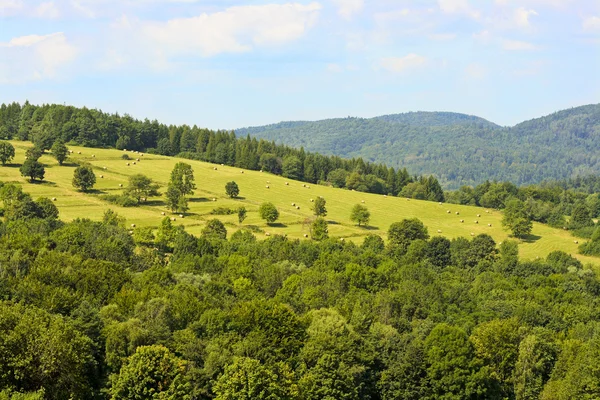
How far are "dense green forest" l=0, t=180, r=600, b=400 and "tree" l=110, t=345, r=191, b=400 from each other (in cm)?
13

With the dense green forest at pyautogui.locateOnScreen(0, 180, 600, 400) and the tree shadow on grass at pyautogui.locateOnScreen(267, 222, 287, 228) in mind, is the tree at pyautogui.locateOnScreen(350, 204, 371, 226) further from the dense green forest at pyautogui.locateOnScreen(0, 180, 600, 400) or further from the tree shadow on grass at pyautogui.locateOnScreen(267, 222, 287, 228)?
the dense green forest at pyautogui.locateOnScreen(0, 180, 600, 400)

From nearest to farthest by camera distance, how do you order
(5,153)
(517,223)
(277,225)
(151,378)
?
(151,378), (277,225), (517,223), (5,153)

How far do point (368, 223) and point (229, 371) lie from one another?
351ft

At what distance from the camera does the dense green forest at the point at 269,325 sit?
57.6 meters

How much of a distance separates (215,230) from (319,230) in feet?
67.3

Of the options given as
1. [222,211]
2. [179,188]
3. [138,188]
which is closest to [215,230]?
[222,211]

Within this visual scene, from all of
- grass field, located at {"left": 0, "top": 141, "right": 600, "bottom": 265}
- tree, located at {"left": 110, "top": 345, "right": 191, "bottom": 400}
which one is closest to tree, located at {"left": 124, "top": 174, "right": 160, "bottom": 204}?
grass field, located at {"left": 0, "top": 141, "right": 600, "bottom": 265}

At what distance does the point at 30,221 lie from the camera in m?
117

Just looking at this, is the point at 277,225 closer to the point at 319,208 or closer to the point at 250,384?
the point at 319,208

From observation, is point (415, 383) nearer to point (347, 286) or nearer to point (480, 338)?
point (480, 338)

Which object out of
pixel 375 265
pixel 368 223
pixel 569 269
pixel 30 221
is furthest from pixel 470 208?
pixel 30 221

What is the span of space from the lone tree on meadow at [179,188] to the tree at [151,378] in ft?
301

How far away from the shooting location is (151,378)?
57.1 meters

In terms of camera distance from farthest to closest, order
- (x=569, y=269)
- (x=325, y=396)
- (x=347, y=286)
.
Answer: (x=569, y=269) < (x=347, y=286) < (x=325, y=396)
